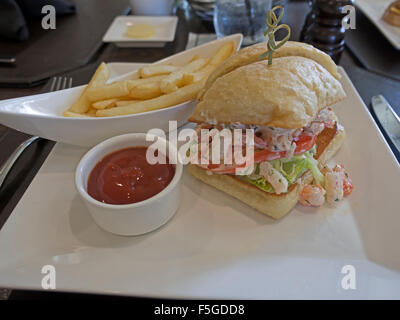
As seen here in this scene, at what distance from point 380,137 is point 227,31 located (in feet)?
6.57

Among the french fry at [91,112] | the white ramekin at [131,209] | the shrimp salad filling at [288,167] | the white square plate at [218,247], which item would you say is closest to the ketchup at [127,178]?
the white ramekin at [131,209]

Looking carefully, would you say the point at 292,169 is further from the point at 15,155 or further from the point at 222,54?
the point at 15,155

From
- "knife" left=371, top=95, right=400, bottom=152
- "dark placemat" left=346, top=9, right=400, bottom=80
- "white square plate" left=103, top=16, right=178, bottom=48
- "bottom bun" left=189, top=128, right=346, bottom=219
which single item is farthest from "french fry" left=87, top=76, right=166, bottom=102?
"dark placemat" left=346, top=9, right=400, bottom=80

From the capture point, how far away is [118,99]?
225 centimetres

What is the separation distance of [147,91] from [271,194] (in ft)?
3.72

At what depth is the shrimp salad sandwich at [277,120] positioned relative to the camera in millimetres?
1591

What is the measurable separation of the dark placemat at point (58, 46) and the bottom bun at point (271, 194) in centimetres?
229

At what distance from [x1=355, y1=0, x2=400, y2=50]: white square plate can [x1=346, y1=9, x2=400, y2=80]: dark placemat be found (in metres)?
0.14

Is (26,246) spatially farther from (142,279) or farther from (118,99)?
(118,99)

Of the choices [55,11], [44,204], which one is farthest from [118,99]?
[55,11]

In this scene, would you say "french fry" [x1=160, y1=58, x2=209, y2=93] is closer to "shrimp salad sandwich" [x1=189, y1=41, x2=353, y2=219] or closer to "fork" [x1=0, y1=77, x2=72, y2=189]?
"shrimp salad sandwich" [x1=189, y1=41, x2=353, y2=219]

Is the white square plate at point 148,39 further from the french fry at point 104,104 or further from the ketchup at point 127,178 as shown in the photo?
the ketchup at point 127,178

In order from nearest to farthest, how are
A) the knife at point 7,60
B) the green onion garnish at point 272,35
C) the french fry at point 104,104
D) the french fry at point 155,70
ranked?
the green onion garnish at point 272,35, the french fry at point 104,104, the french fry at point 155,70, the knife at point 7,60

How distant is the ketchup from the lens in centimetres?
164
